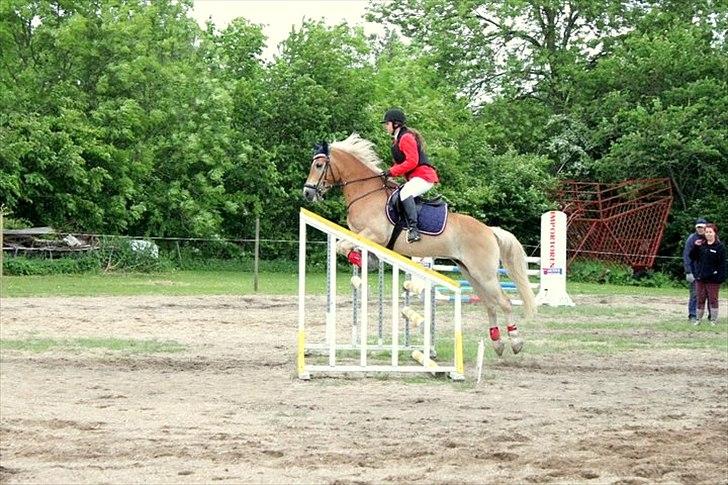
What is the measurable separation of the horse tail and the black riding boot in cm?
107

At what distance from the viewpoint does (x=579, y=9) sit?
41.9m

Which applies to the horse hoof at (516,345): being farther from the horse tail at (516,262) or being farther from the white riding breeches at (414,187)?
the white riding breeches at (414,187)

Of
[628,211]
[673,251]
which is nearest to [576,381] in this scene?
[628,211]

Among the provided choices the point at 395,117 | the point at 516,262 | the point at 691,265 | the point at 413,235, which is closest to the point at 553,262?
the point at 691,265

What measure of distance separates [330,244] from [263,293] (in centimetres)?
1215

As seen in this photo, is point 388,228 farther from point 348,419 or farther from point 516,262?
point 348,419

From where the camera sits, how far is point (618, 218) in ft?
115

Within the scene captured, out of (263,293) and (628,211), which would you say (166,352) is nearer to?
(263,293)

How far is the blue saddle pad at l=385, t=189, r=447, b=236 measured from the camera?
12102 millimetres

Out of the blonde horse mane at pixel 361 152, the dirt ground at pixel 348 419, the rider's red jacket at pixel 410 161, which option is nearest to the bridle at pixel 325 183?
the blonde horse mane at pixel 361 152

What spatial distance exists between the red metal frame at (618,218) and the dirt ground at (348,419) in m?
21.0

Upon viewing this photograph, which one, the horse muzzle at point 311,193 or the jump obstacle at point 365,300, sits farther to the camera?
the horse muzzle at point 311,193

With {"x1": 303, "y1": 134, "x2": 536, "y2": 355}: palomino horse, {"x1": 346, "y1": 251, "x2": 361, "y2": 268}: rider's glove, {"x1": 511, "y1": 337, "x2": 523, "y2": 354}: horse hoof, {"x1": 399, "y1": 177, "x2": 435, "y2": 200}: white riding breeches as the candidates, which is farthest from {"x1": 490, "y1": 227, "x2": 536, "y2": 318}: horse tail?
{"x1": 346, "y1": 251, "x2": 361, "y2": 268}: rider's glove

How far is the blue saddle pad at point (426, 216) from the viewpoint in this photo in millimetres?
12102
